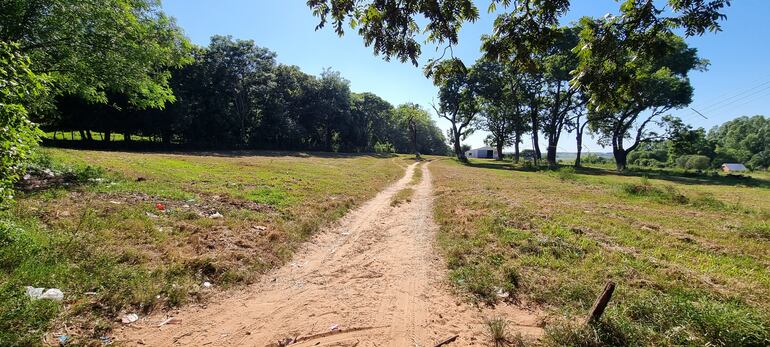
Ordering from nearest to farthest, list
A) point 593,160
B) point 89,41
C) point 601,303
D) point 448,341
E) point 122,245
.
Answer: point 601,303, point 448,341, point 122,245, point 89,41, point 593,160

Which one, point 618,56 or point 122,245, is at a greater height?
point 618,56

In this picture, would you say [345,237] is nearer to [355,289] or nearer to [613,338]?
[355,289]

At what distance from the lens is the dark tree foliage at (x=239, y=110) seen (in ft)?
142

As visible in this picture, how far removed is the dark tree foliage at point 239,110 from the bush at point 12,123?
35.8 metres

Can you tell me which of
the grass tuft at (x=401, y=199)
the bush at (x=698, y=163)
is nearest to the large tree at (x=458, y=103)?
the grass tuft at (x=401, y=199)

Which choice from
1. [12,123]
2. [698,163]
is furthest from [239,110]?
[698,163]

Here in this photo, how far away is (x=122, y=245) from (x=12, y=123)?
292cm

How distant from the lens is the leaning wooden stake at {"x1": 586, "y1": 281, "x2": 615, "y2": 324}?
4242 mm

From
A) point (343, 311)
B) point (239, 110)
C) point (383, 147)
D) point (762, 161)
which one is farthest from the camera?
point (383, 147)

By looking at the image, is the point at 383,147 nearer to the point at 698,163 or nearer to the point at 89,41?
the point at 698,163

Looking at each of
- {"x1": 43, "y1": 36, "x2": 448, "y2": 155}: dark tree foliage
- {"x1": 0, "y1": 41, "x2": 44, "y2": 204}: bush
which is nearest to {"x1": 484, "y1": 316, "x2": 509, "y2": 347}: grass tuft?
{"x1": 0, "y1": 41, "x2": 44, "y2": 204}: bush

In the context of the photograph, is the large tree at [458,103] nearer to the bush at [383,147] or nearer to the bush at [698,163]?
the bush at [383,147]

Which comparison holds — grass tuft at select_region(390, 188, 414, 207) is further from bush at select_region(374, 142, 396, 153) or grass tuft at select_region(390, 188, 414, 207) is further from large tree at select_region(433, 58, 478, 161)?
bush at select_region(374, 142, 396, 153)

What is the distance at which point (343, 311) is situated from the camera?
519cm
